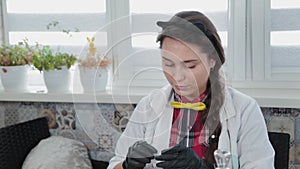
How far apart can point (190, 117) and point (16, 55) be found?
1.23 metres

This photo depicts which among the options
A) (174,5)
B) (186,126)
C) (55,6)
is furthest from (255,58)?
(55,6)

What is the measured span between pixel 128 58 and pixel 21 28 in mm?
1290

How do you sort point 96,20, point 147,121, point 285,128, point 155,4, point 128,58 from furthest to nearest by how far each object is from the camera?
point 96,20, point 285,128, point 155,4, point 147,121, point 128,58

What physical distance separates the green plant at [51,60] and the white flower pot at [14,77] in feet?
0.29

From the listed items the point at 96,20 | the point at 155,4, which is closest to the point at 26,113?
the point at 96,20

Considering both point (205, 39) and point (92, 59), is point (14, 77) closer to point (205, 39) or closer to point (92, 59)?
point (92, 59)

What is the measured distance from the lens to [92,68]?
47.7 inches

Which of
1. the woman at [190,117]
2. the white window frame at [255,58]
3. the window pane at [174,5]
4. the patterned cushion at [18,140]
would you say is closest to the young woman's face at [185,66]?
the woman at [190,117]

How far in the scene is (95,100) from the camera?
47.5 inches

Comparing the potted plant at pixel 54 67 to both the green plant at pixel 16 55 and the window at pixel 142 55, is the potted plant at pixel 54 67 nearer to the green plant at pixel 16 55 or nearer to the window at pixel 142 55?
the green plant at pixel 16 55

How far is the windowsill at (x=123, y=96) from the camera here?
1.17 meters

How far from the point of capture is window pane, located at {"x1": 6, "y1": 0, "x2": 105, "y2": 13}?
2.10 m

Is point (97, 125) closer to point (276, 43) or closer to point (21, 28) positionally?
point (276, 43)

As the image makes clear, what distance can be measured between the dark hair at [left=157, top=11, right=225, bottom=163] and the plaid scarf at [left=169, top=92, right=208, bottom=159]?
2cm
